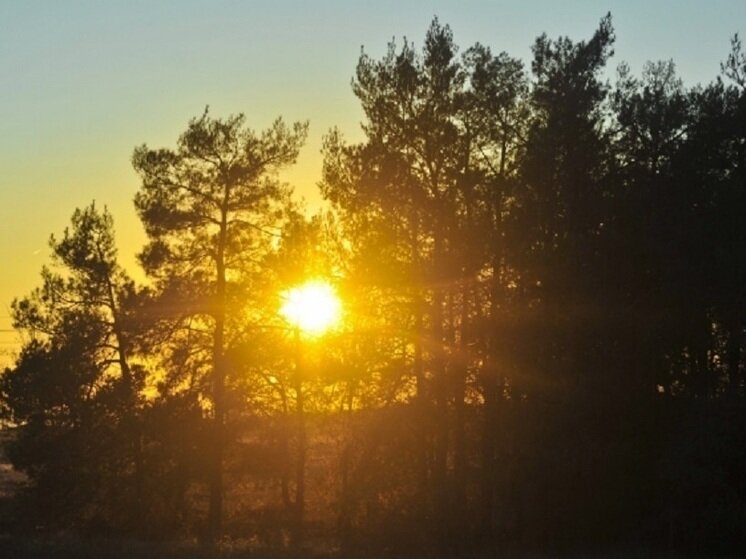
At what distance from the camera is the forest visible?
125 feet

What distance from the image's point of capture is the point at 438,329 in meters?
38.6

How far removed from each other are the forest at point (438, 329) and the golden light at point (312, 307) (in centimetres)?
17

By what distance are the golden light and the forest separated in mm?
167

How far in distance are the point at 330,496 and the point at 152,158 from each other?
14.1 metres

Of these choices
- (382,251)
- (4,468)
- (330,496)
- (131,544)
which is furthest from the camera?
(4,468)

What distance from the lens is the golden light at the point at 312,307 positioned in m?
38.7

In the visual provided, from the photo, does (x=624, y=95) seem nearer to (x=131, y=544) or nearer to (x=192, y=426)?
(x=192, y=426)

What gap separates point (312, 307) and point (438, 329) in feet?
14.7

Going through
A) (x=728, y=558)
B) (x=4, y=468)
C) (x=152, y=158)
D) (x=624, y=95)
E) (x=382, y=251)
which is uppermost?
(x=624, y=95)

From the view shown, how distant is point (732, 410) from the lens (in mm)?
36000

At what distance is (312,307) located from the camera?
132 ft

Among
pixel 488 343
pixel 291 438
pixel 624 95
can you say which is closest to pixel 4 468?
pixel 291 438

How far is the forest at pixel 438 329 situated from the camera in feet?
125

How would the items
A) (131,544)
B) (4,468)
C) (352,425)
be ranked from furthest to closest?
1. (4,468)
2. (352,425)
3. (131,544)
